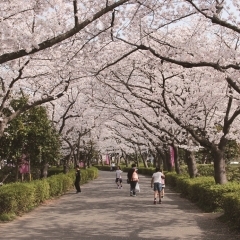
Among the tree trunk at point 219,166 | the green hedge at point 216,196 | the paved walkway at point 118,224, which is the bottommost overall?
the paved walkway at point 118,224

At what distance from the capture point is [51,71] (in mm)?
14625

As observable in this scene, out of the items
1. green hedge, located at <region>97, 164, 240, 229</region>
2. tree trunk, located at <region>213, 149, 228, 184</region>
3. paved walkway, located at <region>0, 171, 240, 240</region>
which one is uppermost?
tree trunk, located at <region>213, 149, 228, 184</region>

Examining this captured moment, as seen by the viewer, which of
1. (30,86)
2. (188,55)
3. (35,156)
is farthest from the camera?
(30,86)

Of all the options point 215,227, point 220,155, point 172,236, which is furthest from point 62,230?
point 220,155

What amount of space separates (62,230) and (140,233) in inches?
79.1

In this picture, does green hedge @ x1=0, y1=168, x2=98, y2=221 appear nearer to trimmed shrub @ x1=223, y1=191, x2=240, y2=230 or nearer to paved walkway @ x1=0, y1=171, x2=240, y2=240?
paved walkway @ x1=0, y1=171, x2=240, y2=240

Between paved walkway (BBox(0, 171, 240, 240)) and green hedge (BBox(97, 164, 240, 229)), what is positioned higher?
green hedge (BBox(97, 164, 240, 229))

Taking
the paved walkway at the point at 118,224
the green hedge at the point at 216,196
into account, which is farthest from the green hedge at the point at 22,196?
the green hedge at the point at 216,196

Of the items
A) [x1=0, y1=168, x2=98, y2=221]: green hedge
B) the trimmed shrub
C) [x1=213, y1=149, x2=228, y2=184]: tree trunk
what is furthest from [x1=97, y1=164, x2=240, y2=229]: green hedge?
[x1=0, y1=168, x2=98, y2=221]: green hedge

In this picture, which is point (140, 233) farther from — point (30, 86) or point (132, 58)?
point (30, 86)

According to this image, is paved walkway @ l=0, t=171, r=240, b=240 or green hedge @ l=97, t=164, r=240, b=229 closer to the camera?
paved walkway @ l=0, t=171, r=240, b=240

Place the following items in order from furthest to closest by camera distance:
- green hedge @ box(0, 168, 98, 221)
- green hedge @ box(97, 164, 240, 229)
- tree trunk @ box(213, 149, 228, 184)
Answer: tree trunk @ box(213, 149, 228, 184) → green hedge @ box(0, 168, 98, 221) → green hedge @ box(97, 164, 240, 229)

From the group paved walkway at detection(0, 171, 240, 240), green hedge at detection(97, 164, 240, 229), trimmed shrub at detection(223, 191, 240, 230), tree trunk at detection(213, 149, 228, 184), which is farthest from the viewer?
tree trunk at detection(213, 149, 228, 184)

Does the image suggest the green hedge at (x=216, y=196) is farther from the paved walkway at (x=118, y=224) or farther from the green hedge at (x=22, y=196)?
the green hedge at (x=22, y=196)
